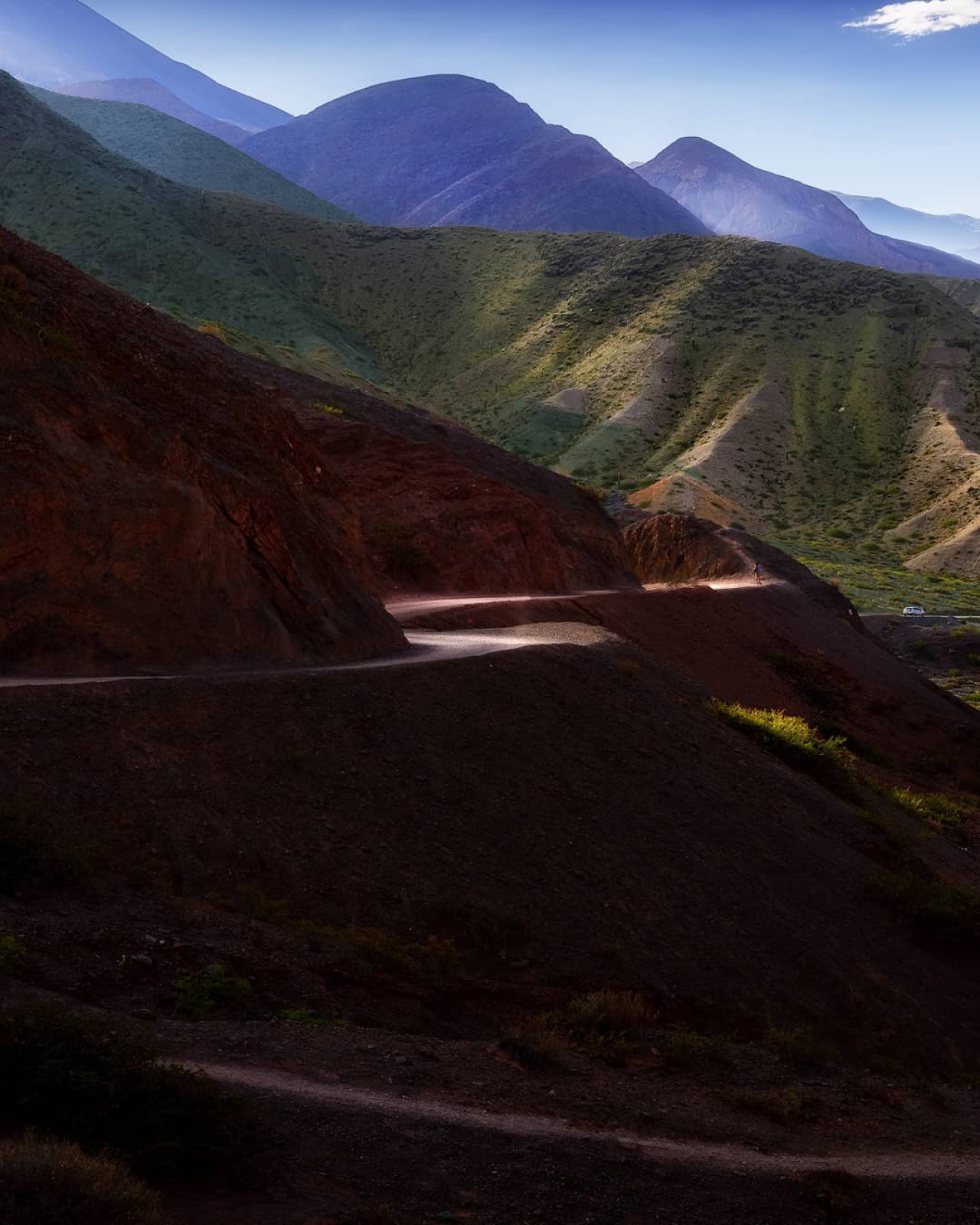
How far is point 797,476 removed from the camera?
84875 mm

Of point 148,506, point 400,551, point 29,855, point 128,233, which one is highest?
point 128,233

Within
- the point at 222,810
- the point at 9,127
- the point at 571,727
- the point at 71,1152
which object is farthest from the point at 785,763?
the point at 9,127

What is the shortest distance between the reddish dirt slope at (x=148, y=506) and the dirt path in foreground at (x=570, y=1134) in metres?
7.04

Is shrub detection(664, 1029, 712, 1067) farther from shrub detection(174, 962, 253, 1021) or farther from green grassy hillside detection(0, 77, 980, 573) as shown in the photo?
green grassy hillside detection(0, 77, 980, 573)

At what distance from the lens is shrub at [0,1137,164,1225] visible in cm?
464

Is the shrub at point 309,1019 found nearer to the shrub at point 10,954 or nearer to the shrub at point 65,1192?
the shrub at point 10,954

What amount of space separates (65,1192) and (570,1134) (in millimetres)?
3647

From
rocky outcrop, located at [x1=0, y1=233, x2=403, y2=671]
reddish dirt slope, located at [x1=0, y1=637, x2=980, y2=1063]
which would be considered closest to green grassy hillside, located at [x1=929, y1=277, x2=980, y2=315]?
rocky outcrop, located at [x1=0, y1=233, x2=403, y2=671]

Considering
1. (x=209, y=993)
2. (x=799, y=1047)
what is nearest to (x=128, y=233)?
(x=799, y=1047)

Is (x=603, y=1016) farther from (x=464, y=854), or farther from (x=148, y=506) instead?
(x=148, y=506)

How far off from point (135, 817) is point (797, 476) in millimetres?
79477

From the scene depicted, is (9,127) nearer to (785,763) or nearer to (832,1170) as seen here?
(785,763)

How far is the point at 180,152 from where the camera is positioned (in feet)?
495

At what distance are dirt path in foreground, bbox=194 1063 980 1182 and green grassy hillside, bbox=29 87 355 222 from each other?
148 metres
